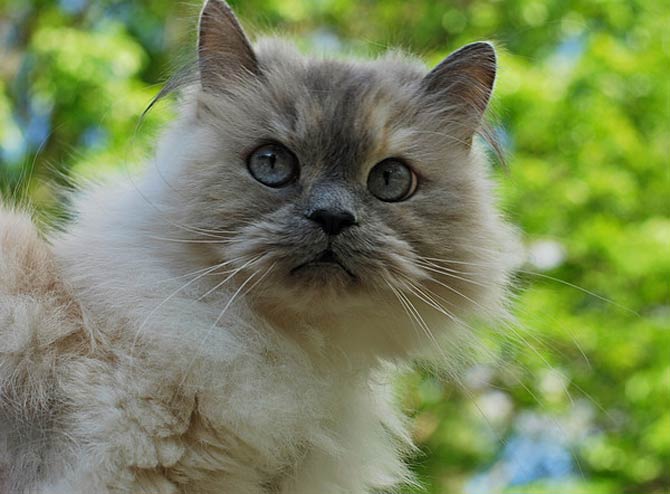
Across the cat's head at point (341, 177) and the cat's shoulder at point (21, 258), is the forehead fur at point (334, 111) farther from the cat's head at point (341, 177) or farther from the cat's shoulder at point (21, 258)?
the cat's shoulder at point (21, 258)

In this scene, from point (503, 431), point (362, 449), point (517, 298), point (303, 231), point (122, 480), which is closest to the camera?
point (122, 480)

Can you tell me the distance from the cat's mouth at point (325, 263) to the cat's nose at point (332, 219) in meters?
0.03

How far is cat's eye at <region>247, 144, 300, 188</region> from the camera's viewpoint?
3.52 feet

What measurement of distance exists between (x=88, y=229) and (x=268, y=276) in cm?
32

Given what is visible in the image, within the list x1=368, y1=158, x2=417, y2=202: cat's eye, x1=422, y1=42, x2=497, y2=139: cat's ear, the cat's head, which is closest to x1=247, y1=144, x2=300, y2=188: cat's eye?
the cat's head

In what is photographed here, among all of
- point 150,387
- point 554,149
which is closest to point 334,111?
point 150,387

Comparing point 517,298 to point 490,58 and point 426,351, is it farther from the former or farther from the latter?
point 490,58

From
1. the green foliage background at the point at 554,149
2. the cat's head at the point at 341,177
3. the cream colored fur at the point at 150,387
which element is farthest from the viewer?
the green foliage background at the point at 554,149

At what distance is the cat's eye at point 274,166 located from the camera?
1.07 metres

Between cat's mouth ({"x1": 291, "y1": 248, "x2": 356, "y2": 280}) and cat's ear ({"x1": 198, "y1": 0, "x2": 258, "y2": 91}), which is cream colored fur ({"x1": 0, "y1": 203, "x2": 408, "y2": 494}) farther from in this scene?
cat's ear ({"x1": 198, "y1": 0, "x2": 258, "y2": 91})

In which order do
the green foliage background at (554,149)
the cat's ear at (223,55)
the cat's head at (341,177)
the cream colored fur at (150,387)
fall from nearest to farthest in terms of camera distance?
the cream colored fur at (150,387), the cat's head at (341,177), the cat's ear at (223,55), the green foliage background at (554,149)

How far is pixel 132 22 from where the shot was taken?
3.56 meters

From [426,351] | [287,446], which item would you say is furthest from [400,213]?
[287,446]

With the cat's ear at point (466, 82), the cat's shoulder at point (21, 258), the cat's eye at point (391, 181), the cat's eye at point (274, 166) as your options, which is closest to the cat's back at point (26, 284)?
the cat's shoulder at point (21, 258)
